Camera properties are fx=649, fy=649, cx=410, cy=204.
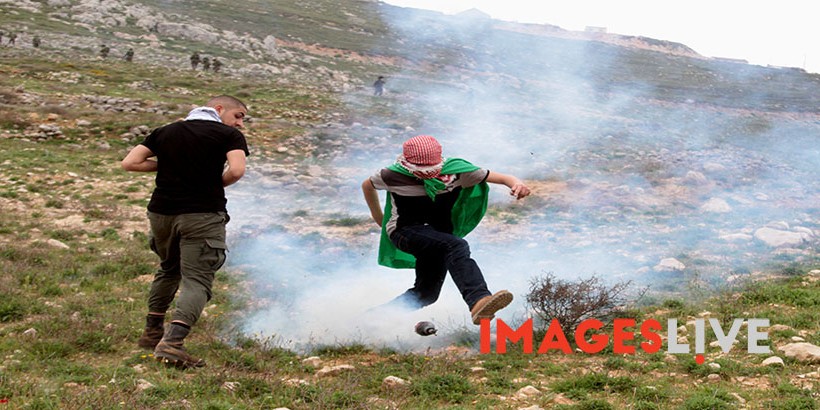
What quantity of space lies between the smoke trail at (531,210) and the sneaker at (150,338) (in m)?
0.67

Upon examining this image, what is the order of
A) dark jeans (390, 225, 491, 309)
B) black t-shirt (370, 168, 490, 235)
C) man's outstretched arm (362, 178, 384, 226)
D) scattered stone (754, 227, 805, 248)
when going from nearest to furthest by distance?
1. dark jeans (390, 225, 491, 309)
2. black t-shirt (370, 168, 490, 235)
3. man's outstretched arm (362, 178, 384, 226)
4. scattered stone (754, 227, 805, 248)


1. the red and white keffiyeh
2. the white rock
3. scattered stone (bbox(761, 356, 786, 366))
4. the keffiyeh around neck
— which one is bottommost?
scattered stone (bbox(761, 356, 786, 366))

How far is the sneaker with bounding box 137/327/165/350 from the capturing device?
12.8 ft

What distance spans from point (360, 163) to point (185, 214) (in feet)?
28.0

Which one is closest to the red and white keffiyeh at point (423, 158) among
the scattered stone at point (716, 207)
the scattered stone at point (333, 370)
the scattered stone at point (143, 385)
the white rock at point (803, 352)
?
the scattered stone at point (333, 370)

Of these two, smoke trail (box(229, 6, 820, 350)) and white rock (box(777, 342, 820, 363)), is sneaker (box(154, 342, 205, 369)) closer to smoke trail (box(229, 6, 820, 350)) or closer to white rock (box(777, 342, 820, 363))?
smoke trail (box(229, 6, 820, 350))

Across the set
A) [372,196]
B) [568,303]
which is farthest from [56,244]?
[568,303]

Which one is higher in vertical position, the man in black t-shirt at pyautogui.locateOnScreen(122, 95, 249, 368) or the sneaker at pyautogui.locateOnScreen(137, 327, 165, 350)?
the man in black t-shirt at pyautogui.locateOnScreen(122, 95, 249, 368)

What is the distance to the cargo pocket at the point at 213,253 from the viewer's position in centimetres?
371

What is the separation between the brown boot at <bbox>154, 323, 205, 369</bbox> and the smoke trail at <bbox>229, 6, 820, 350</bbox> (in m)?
0.79

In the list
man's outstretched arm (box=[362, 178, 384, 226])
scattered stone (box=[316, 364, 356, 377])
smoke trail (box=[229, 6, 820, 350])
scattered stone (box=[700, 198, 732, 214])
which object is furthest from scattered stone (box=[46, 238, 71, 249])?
scattered stone (box=[700, 198, 732, 214])

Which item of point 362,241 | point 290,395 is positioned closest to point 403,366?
point 290,395

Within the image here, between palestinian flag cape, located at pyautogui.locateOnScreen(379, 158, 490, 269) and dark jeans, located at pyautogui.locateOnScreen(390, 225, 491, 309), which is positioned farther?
palestinian flag cape, located at pyautogui.locateOnScreen(379, 158, 490, 269)

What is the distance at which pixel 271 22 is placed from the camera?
4394 centimetres
